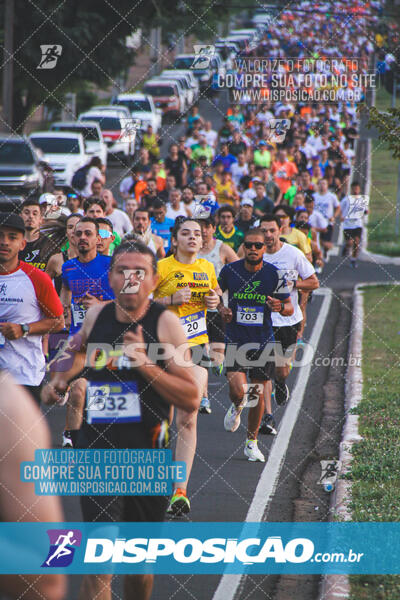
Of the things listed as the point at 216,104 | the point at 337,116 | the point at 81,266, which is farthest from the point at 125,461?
the point at 216,104

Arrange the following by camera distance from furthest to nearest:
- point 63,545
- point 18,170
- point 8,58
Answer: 1. point 8,58
2. point 18,170
3. point 63,545

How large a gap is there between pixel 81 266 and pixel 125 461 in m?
4.72

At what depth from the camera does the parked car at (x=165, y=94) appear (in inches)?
2036

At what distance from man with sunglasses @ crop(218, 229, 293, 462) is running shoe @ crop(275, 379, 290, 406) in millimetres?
1490

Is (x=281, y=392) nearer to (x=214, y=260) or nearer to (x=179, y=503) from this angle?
(x=214, y=260)

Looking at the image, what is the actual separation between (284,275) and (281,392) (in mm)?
1189

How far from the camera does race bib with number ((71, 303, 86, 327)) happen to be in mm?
10143

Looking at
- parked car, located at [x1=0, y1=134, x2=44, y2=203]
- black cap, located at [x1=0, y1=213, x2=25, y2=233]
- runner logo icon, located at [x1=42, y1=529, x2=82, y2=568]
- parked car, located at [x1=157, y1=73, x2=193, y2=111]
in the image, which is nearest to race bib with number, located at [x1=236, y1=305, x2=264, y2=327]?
black cap, located at [x1=0, y1=213, x2=25, y2=233]

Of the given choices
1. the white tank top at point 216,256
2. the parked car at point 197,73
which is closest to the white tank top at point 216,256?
the white tank top at point 216,256

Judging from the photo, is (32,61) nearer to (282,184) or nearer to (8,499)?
(282,184)

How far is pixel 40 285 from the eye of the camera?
7.45 metres

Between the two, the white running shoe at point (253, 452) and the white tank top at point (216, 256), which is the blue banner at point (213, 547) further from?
the white tank top at point (216, 256)

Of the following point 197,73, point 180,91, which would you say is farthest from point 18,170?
point 197,73

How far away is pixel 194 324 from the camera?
1012cm
